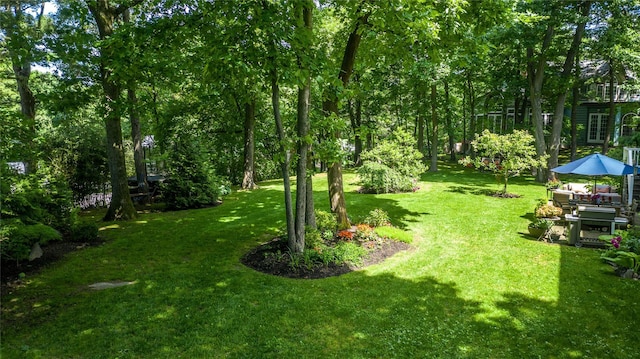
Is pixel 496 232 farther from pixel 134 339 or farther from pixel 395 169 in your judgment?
pixel 134 339

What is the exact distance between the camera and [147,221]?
11539 millimetres

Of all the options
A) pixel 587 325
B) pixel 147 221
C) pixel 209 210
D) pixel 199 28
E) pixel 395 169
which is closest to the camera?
pixel 587 325

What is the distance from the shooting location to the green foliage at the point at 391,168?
16.6 metres

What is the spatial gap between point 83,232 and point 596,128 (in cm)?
3724

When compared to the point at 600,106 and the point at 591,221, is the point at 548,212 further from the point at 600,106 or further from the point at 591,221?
the point at 600,106

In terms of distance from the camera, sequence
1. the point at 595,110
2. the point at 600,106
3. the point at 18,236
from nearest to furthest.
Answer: the point at 18,236 → the point at 600,106 → the point at 595,110

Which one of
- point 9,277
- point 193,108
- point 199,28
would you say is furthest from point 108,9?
point 193,108

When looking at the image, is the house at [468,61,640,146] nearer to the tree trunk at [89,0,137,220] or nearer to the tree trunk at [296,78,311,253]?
the tree trunk at [296,78,311,253]

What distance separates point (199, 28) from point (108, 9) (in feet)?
17.1

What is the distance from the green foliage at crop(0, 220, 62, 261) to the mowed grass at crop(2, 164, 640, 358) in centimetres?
55

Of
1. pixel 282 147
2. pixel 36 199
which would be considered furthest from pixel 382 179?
pixel 36 199

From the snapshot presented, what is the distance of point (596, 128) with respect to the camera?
30953mm

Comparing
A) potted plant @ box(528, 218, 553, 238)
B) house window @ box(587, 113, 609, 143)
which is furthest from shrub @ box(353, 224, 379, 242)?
house window @ box(587, 113, 609, 143)

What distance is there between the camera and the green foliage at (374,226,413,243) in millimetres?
9141
